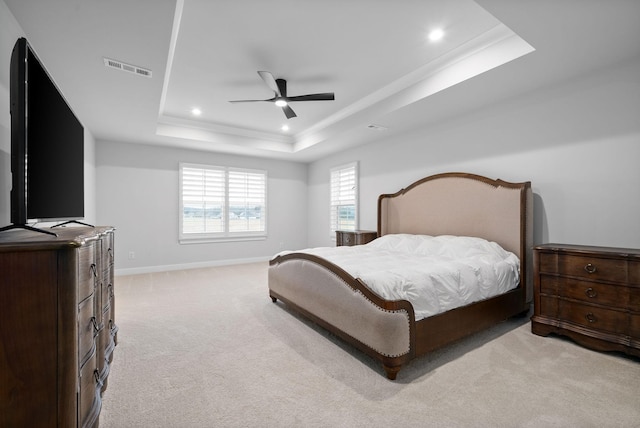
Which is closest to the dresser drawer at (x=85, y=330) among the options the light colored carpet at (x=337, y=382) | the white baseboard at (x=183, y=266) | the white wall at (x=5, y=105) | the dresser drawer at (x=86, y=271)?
the dresser drawer at (x=86, y=271)

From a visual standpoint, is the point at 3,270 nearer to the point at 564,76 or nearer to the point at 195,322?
the point at 195,322

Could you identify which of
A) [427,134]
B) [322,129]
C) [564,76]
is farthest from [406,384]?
[322,129]

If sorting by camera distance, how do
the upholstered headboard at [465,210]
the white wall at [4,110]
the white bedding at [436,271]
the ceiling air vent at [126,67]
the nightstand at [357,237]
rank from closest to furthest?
1. the white wall at [4,110]
2. the white bedding at [436,271]
3. the ceiling air vent at [126,67]
4. the upholstered headboard at [465,210]
5. the nightstand at [357,237]

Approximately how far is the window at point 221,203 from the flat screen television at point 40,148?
3.72 m

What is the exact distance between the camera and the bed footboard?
6.65ft

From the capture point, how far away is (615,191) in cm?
275

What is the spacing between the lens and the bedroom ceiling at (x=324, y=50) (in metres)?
2.08

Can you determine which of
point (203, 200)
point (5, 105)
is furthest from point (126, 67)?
point (203, 200)

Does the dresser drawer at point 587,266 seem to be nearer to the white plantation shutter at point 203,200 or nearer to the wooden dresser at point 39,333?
the wooden dresser at point 39,333

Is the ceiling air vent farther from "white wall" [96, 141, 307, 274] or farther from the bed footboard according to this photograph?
"white wall" [96, 141, 307, 274]

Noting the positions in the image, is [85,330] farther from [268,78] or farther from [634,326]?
[634,326]

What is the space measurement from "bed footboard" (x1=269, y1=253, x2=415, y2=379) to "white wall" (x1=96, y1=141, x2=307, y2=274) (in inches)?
140

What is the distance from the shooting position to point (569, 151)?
3053 millimetres

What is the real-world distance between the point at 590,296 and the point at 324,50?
10.8 ft
